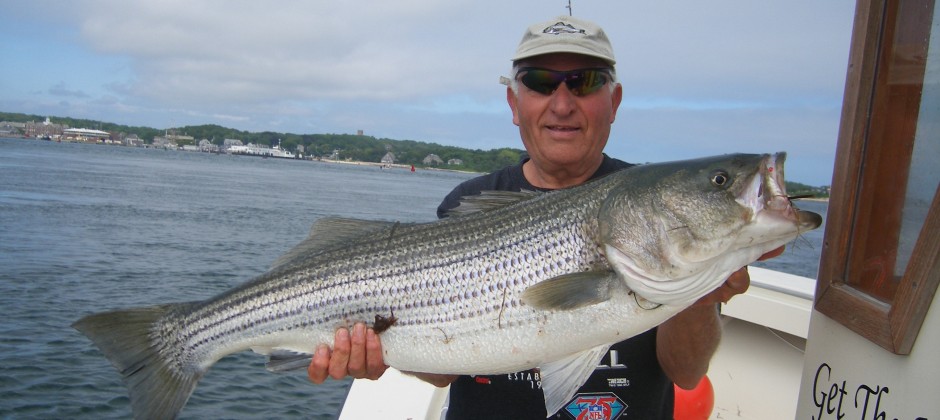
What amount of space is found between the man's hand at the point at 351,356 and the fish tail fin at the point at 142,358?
0.73 metres

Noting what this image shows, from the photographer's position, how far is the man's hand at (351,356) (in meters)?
3.24

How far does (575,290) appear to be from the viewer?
110 inches

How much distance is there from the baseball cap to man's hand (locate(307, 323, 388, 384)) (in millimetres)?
1791

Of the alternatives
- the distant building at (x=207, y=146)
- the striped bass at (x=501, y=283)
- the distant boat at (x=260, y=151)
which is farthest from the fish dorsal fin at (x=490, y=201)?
the distant building at (x=207, y=146)

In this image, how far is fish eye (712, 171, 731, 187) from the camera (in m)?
2.74

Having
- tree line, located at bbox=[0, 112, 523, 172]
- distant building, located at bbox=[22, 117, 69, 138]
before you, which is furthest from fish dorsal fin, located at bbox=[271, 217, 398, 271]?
distant building, located at bbox=[22, 117, 69, 138]

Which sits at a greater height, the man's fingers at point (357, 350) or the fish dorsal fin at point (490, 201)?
the fish dorsal fin at point (490, 201)

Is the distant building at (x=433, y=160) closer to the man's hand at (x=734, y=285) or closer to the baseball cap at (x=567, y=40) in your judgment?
the baseball cap at (x=567, y=40)

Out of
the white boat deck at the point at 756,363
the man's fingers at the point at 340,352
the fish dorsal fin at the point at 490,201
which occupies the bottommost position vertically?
the white boat deck at the point at 756,363

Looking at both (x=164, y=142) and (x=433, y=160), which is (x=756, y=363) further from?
(x=164, y=142)

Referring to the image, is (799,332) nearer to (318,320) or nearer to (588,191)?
(588,191)

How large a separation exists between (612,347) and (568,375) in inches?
22.5

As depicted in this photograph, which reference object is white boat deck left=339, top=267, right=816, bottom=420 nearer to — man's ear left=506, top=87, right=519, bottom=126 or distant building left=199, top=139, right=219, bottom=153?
Result: man's ear left=506, top=87, right=519, bottom=126

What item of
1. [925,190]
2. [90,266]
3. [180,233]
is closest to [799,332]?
[925,190]
